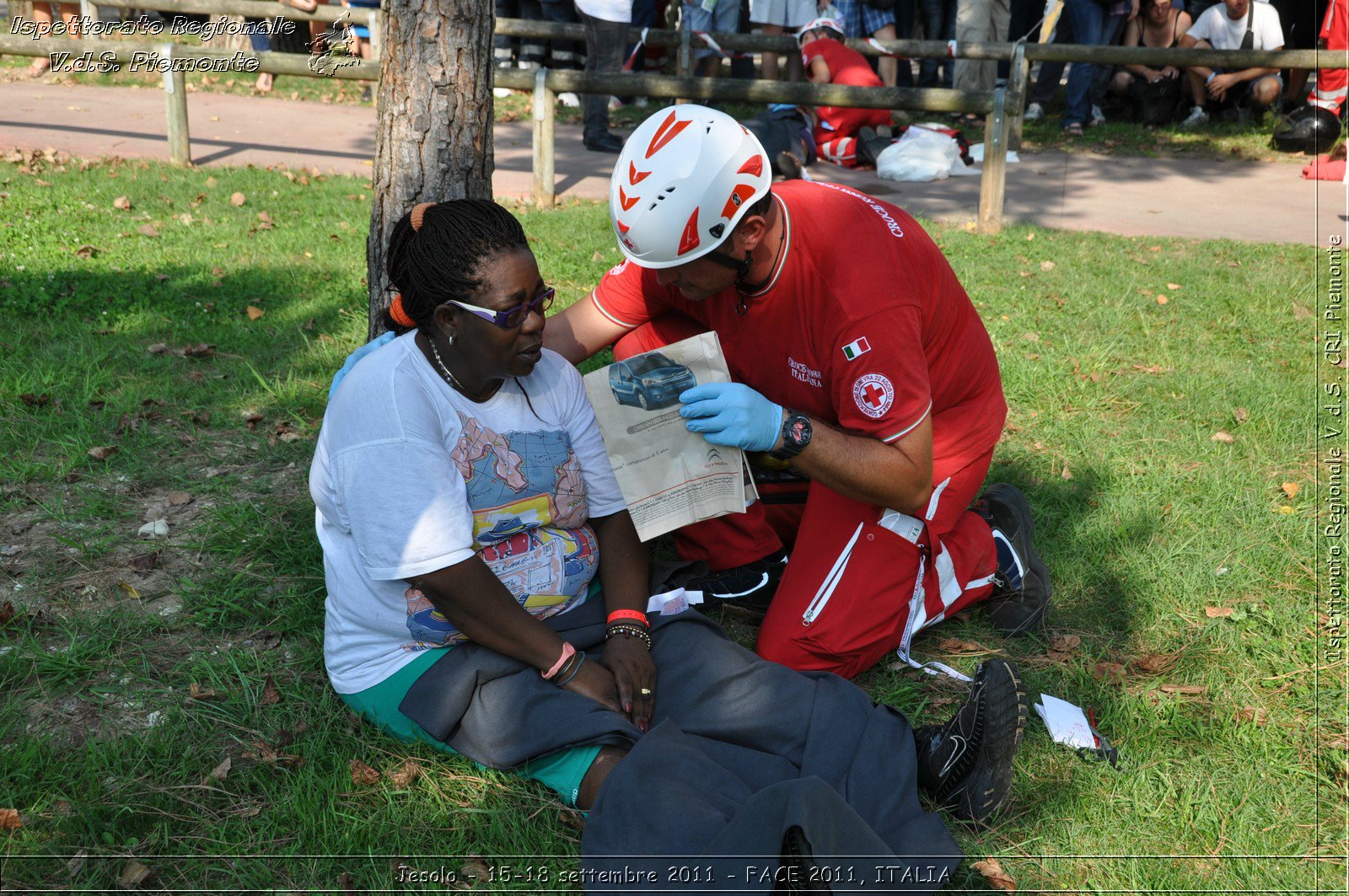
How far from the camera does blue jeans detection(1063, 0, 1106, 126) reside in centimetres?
1159

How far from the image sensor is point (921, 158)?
9727 millimetres

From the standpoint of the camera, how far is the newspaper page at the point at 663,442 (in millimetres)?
3057

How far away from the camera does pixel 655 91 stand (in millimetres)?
8227

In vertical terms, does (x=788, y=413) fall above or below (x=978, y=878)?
above

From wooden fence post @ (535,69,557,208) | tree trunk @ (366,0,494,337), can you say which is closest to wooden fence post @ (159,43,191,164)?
wooden fence post @ (535,69,557,208)

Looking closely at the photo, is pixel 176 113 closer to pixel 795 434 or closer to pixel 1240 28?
pixel 795 434

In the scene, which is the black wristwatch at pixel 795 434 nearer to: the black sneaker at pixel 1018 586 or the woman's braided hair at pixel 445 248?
the woman's braided hair at pixel 445 248

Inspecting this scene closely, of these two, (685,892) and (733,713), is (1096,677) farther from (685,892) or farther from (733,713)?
(685,892)

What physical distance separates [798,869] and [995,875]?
62 centimetres

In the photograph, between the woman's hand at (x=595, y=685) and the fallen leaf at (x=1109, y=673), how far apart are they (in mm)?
1567

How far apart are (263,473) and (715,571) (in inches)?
73.1

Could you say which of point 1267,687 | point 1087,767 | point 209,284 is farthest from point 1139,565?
point 209,284

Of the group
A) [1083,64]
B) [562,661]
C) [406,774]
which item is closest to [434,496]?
[562,661]

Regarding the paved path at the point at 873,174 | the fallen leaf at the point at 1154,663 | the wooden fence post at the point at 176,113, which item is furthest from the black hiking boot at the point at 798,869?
the wooden fence post at the point at 176,113
